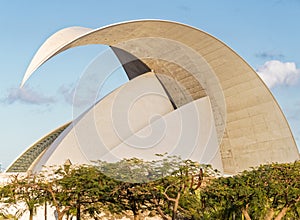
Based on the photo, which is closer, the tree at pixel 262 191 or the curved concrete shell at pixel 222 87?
the tree at pixel 262 191

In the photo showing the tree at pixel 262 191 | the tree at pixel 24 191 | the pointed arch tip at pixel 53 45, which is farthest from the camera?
the pointed arch tip at pixel 53 45

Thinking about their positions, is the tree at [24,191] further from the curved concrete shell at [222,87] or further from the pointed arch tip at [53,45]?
the curved concrete shell at [222,87]

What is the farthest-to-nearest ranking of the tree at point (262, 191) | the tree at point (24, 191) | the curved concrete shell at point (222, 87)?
the curved concrete shell at point (222, 87) → the tree at point (24, 191) → the tree at point (262, 191)

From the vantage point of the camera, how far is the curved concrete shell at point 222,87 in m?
15.8

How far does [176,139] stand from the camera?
16062 millimetres

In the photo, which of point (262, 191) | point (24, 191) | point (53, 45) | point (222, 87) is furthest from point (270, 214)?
point (53, 45)

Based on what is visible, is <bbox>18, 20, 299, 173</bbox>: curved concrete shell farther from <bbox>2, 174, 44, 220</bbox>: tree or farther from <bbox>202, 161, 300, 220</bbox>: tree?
<bbox>2, 174, 44, 220</bbox>: tree

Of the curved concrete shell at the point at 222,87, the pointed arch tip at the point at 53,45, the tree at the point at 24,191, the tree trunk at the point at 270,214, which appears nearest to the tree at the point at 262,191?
the tree trunk at the point at 270,214

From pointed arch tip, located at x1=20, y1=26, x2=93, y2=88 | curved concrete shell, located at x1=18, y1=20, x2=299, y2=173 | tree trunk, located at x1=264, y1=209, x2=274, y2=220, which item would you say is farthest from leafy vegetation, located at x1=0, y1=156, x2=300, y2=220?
curved concrete shell, located at x1=18, y1=20, x2=299, y2=173

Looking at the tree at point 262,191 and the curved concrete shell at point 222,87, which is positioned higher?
the curved concrete shell at point 222,87

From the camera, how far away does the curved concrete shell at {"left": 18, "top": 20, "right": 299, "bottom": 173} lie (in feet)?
51.8

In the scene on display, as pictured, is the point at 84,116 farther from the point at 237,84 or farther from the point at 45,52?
the point at 237,84

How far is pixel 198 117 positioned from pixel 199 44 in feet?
8.14

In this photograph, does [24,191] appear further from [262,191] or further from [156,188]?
[262,191]
